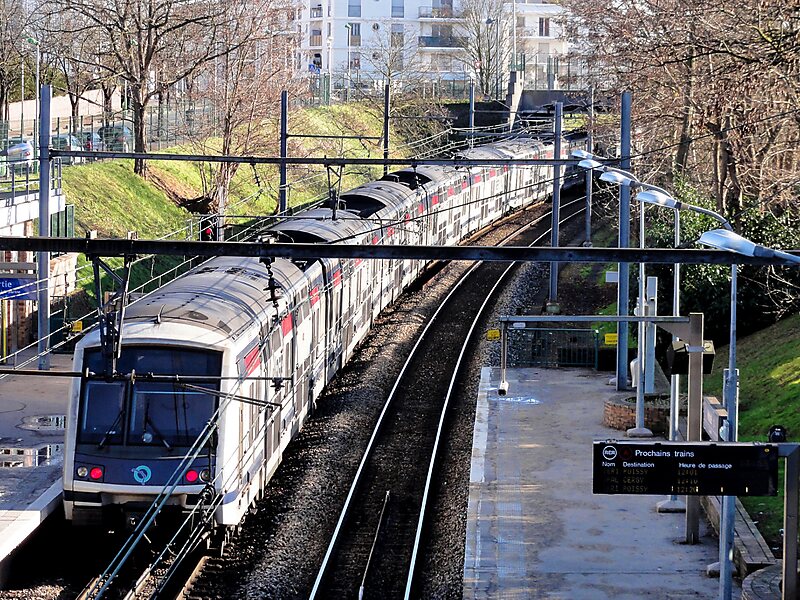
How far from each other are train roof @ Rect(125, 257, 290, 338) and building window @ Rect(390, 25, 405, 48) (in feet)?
204

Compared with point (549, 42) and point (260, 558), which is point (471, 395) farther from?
point (549, 42)

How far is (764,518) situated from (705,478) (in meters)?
5.01

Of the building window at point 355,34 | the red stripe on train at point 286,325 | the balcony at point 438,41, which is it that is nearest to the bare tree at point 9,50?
the red stripe on train at point 286,325

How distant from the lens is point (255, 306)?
16.8 meters

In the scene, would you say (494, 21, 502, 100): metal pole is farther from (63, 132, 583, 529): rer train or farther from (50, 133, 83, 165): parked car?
(63, 132, 583, 529): rer train

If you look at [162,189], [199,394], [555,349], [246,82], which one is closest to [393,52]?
[246,82]

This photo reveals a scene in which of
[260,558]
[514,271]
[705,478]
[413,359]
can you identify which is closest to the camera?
[705,478]

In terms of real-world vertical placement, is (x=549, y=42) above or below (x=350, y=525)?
above

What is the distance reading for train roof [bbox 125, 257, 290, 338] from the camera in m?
15.5

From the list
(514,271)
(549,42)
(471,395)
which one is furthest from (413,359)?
(549,42)

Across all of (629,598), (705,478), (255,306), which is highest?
(255,306)

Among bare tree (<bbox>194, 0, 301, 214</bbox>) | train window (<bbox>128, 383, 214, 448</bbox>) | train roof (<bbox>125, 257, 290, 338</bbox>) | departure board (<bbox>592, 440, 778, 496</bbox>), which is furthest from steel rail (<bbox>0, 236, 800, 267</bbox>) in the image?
bare tree (<bbox>194, 0, 301, 214</bbox>)

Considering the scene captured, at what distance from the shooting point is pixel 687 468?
1287 cm

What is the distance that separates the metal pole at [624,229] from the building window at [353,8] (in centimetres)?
7284
